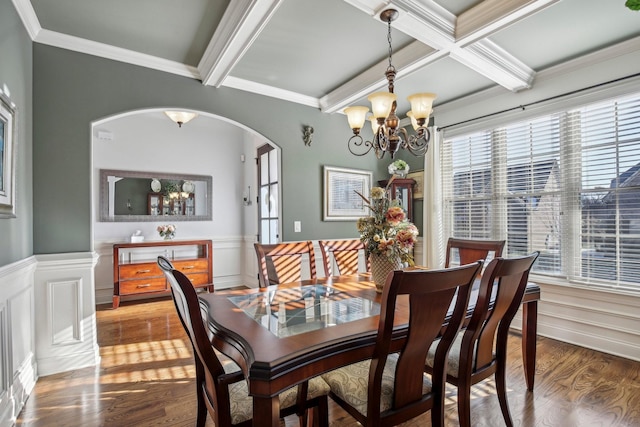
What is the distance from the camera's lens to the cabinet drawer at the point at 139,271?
14.1 feet

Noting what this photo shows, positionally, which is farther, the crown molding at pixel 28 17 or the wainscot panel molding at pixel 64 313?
the wainscot panel molding at pixel 64 313

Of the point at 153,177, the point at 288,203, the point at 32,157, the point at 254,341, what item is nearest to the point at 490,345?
the point at 254,341

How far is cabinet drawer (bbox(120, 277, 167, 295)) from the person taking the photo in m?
4.29

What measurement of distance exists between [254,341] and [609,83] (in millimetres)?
3420

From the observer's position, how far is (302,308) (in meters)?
1.62

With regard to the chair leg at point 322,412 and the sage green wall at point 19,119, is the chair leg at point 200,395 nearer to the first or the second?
the chair leg at point 322,412

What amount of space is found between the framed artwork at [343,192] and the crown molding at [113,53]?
1.83 m

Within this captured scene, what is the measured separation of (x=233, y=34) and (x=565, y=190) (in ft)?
10.3

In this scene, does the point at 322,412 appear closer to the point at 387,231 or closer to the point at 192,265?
the point at 387,231

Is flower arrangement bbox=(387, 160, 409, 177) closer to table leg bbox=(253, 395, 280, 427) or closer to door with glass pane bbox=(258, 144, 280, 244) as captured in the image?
door with glass pane bbox=(258, 144, 280, 244)

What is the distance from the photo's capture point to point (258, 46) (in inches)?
103

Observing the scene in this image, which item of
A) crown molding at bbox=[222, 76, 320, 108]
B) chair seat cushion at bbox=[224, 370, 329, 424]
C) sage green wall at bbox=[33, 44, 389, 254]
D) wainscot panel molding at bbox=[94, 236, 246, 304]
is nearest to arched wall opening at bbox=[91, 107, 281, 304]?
wainscot panel molding at bbox=[94, 236, 246, 304]

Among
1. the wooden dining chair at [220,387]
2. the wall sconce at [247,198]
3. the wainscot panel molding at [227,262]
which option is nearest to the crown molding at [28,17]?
the wooden dining chair at [220,387]

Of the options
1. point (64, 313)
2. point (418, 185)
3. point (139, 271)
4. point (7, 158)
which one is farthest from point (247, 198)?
point (7, 158)
